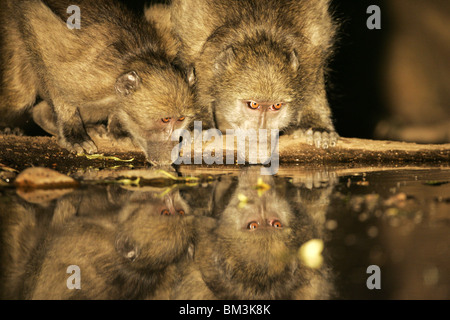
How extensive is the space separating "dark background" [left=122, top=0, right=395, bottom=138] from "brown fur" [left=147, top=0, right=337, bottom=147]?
1.40 m

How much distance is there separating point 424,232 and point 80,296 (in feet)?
5.02

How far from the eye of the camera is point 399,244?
227 centimetres

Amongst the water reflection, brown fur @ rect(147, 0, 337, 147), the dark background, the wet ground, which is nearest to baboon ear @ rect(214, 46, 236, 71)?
brown fur @ rect(147, 0, 337, 147)

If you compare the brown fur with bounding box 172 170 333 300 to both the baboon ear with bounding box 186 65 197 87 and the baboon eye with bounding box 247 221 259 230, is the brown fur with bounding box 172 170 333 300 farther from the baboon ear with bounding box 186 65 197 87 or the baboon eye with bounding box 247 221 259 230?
the baboon ear with bounding box 186 65 197 87

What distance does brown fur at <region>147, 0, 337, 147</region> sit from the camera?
4.81 meters

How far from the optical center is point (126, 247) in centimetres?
232

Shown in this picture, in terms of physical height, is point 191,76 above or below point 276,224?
above

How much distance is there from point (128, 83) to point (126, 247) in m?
2.57

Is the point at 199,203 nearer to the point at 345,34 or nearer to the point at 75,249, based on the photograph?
the point at 75,249

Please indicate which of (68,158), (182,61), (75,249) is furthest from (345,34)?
(75,249)

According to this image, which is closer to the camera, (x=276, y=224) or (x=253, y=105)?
A: (x=276, y=224)

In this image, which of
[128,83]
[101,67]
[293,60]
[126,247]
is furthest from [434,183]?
[101,67]

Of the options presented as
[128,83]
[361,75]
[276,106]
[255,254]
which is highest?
[361,75]

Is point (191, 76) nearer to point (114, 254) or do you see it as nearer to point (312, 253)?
point (114, 254)
